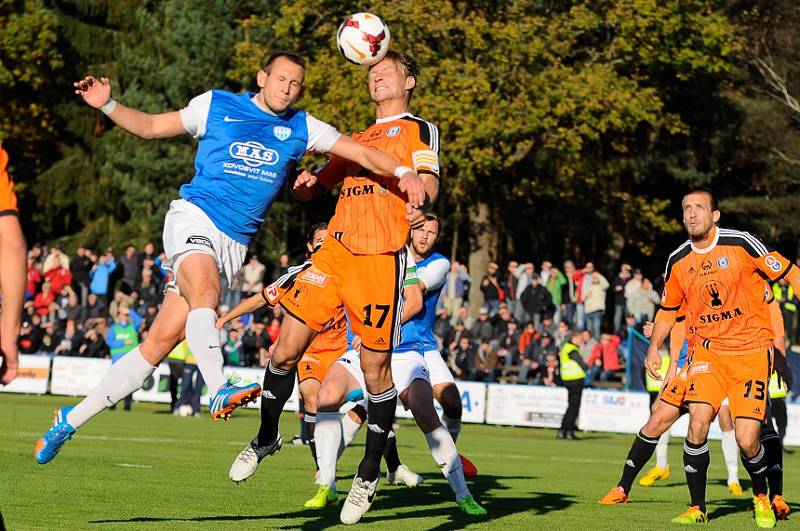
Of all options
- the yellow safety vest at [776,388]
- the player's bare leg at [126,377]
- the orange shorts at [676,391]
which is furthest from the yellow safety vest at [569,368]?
the player's bare leg at [126,377]

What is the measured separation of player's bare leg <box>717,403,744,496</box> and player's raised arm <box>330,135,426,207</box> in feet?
23.1

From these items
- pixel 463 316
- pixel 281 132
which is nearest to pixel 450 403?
pixel 281 132

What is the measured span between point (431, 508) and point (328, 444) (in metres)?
1.00

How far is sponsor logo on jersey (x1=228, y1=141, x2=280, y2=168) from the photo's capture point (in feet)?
28.8

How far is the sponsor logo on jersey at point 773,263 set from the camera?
35.7 feet

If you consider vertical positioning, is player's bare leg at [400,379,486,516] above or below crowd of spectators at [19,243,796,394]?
below

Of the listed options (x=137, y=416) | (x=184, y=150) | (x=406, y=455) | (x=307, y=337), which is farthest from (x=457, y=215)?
(x=307, y=337)

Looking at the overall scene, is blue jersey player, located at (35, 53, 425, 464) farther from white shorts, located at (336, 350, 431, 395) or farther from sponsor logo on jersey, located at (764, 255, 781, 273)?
sponsor logo on jersey, located at (764, 255, 781, 273)

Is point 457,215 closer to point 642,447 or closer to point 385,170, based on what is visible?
point 642,447

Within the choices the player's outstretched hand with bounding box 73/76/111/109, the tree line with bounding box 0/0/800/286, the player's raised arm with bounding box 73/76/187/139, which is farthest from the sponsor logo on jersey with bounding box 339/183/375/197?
the tree line with bounding box 0/0/800/286

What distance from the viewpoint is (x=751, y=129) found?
4731 centimetres

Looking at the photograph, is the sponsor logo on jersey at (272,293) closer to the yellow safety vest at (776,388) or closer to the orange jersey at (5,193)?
the orange jersey at (5,193)

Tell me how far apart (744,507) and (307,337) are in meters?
5.52

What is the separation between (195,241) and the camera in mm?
8547
